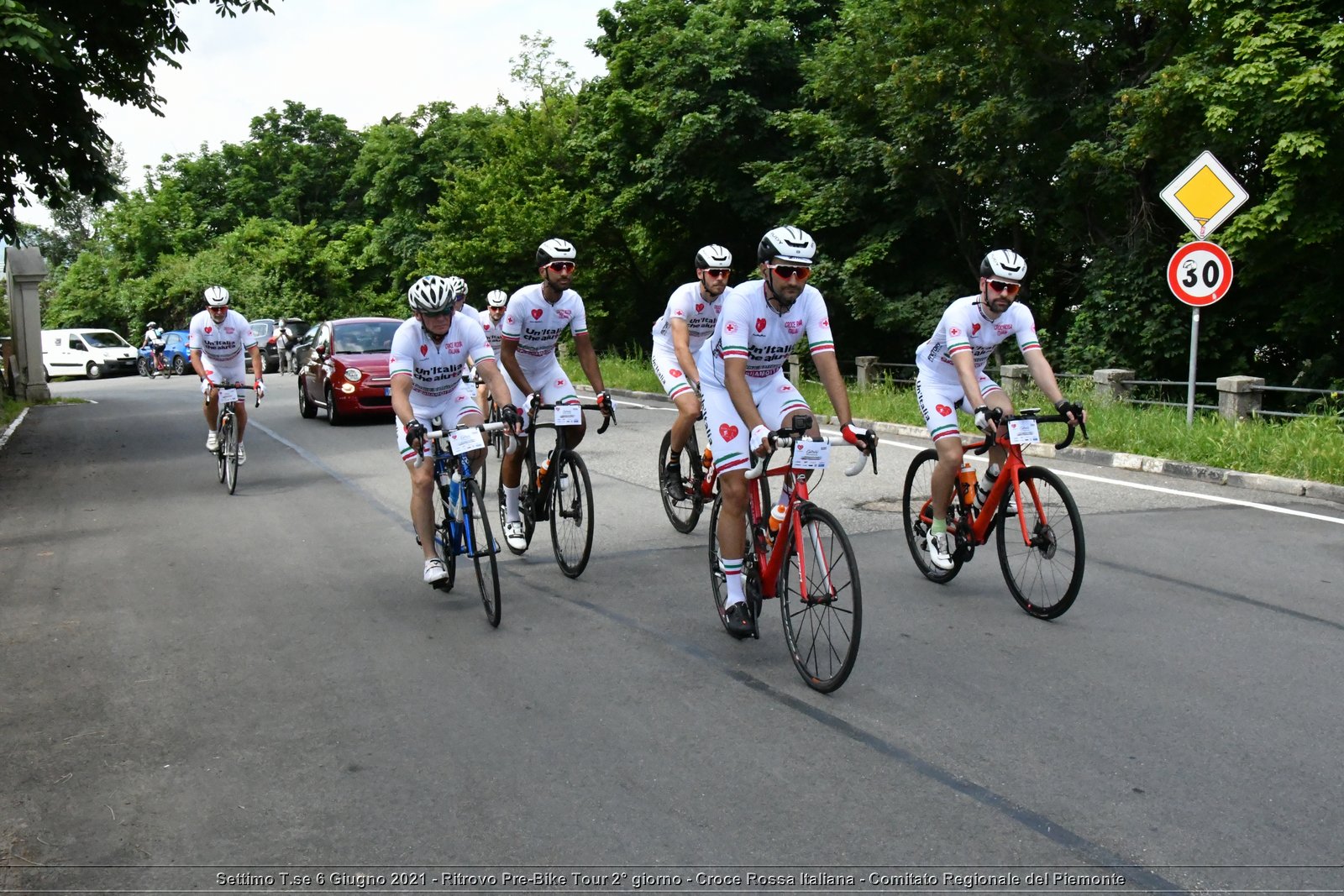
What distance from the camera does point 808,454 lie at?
17.6 ft

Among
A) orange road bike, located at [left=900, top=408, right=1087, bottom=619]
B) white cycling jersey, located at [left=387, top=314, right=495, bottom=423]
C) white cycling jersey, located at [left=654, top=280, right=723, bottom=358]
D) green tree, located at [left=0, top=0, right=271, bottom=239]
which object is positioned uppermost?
green tree, located at [left=0, top=0, right=271, bottom=239]

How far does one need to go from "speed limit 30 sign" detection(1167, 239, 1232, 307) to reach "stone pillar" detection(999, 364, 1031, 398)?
176 inches

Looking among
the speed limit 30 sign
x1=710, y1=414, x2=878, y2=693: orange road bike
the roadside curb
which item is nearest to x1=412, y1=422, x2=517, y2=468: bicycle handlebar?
x1=710, y1=414, x2=878, y2=693: orange road bike

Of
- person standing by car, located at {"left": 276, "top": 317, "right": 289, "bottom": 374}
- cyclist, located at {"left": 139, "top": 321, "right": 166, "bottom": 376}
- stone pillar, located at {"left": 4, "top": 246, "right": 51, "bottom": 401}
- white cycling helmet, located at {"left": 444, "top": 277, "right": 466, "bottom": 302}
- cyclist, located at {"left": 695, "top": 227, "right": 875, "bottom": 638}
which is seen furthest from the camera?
cyclist, located at {"left": 139, "top": 321, "right": 166, "bottom": 376}

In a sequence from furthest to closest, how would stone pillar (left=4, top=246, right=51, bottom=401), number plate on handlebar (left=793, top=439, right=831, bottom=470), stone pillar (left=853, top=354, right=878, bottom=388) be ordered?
stone pillar (left=4, top=246, right=51, bottom=401) < stone pillar (left=853, top=354, right=878, bottom=388) < number plate on handlebar (left=793, top=439, right=831, bottom=470)

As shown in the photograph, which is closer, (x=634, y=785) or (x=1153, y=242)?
(x=634, y=785)

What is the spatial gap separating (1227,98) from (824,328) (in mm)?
11271

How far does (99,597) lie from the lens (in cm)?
757

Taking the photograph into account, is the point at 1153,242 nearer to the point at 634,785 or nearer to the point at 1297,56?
the point at 1297,56

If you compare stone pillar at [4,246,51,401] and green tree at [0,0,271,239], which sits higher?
green tree at [0,0,271,239]

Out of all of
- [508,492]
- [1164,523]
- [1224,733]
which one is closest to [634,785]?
[1224,733]

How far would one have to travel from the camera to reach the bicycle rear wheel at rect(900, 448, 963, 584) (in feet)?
24.3

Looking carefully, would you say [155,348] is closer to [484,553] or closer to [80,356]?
[80,356]

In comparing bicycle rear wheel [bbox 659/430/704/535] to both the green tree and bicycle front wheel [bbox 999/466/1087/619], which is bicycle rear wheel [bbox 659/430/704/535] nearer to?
bicycle front wheel [bbox 999/466/1087/619]
